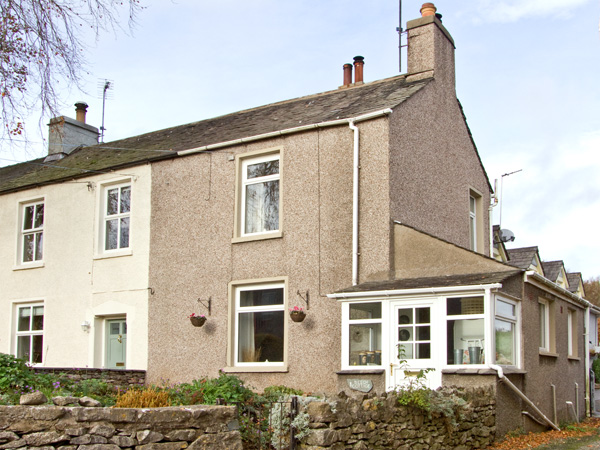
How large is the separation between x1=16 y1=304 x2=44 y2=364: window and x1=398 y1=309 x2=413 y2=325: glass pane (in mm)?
9643

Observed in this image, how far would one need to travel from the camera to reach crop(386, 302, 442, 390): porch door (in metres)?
11.6

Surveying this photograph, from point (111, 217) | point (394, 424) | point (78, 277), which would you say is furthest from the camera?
point (78, 277)

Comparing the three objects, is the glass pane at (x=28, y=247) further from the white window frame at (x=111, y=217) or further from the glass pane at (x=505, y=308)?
the glass pane at (x=505, y=308)

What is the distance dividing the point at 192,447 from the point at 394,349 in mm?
5251

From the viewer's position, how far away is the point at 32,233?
60.7 ft

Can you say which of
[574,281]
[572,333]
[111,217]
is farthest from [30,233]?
[574,281]

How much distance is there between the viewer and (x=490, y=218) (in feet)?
60.6

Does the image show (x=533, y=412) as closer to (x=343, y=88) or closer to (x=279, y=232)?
(x=279, y=232)

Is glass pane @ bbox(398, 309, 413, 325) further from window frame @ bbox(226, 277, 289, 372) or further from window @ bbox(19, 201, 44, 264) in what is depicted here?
window @ bbox(19, 201, 44, 264)

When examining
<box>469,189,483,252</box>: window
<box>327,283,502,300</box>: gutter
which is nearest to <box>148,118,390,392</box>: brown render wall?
<box>327,283,502,300</box>: gutter

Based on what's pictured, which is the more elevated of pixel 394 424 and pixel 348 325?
pixel 348 325

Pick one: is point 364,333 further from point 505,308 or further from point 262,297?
point 262,297

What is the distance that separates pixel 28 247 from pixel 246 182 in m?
7.05

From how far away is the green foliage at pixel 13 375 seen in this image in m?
10.1
